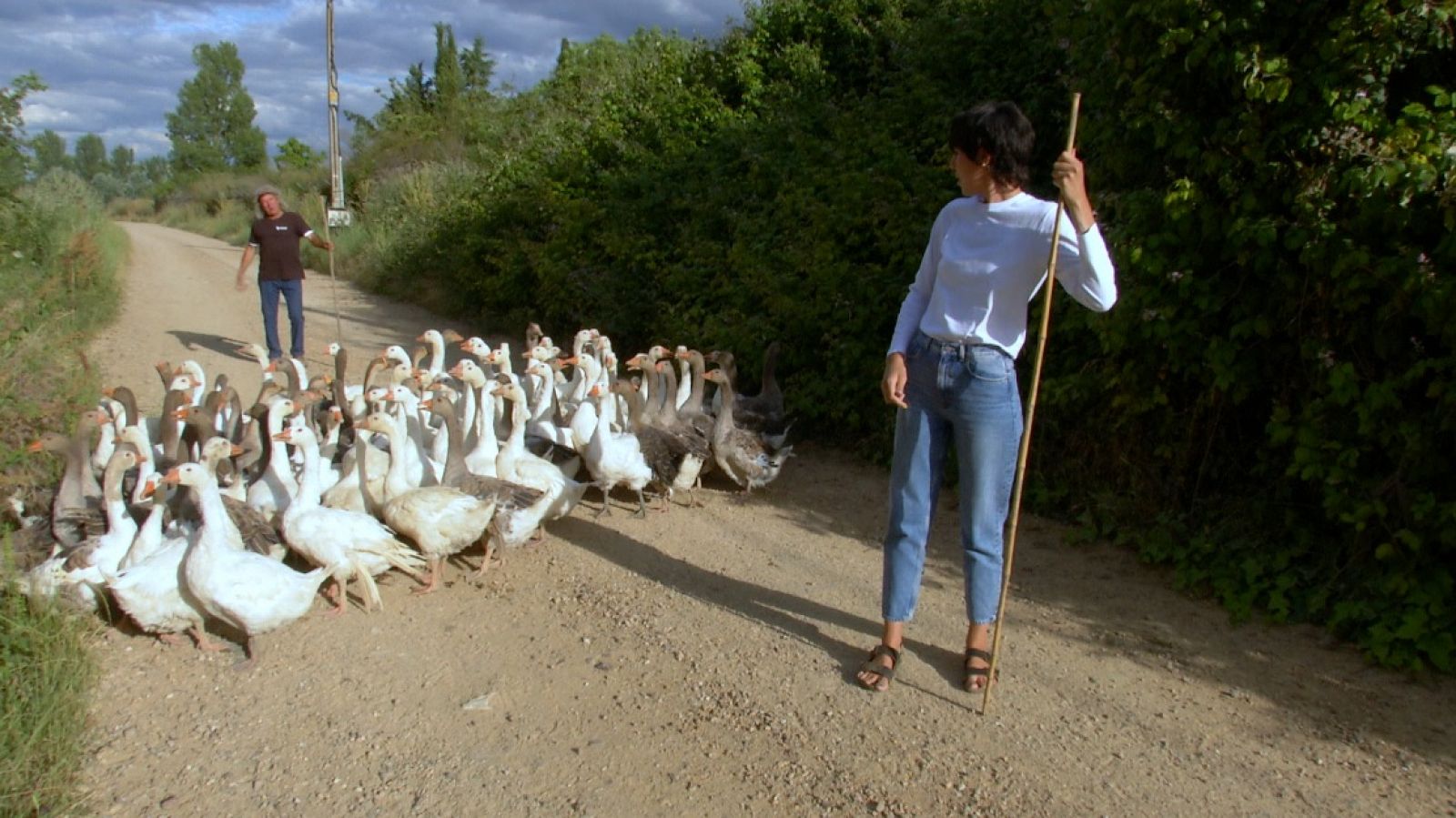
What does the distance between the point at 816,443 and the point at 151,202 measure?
5797cm

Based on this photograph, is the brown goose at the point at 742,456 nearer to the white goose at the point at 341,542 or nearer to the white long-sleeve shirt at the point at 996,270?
the white goose at the point at 341,542

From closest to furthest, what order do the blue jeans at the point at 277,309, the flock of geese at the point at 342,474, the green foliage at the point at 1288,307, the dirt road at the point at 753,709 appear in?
1. the dirt road at the point at 753,709
2. the green foliage at the point at 1288,307
3. the flock of geese at the point at 342,474
4. the blue jeans at the point at 277,309

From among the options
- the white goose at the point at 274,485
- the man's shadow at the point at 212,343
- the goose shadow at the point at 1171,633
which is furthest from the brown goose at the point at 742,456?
the man's shadow at the point at 212,343

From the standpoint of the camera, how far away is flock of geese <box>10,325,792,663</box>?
4695 mm

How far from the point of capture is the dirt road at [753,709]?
11.4ft

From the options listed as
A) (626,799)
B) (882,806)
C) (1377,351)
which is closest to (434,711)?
(626,799)

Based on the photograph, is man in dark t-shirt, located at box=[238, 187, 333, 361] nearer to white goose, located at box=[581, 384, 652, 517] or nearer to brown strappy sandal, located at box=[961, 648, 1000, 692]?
white goose, located at box=[581, 384, 652, 517]

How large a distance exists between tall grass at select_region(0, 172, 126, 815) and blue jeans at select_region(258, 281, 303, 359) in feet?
6.12

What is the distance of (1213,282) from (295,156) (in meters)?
49.7

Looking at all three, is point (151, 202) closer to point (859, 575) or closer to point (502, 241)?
point (502, 241)

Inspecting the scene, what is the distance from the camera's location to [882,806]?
133 inches

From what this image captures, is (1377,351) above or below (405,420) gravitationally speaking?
above

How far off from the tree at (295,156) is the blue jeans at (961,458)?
45.2 m

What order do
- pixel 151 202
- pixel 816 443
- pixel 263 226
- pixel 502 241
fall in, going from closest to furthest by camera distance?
pixel 816 443, pixel 263 226, pixel 502 241, pixel 151 202
